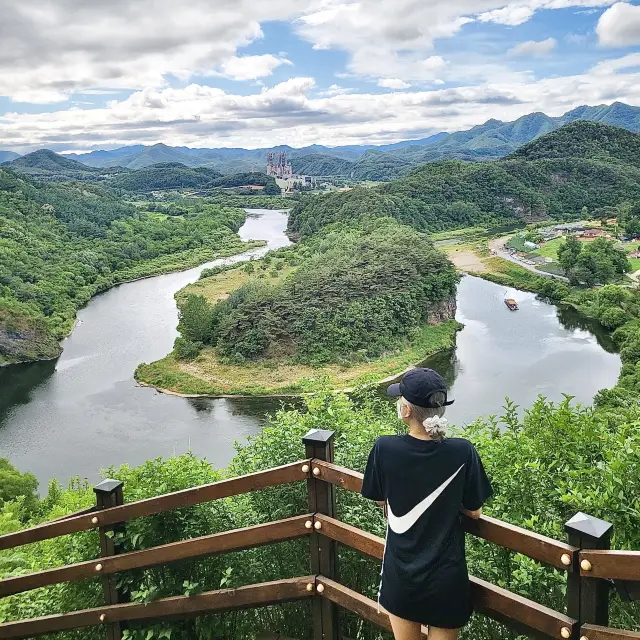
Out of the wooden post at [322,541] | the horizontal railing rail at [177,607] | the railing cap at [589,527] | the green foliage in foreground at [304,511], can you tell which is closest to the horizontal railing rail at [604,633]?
the railing cap at [589,527]

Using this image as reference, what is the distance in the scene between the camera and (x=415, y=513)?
2209 millimetres

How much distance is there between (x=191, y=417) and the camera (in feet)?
79.3

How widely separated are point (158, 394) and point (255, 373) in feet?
14.3

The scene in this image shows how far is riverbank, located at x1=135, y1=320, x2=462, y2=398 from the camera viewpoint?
2650 cm

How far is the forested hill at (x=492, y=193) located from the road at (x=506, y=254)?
8325 mm

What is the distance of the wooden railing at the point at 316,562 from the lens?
1924 mm

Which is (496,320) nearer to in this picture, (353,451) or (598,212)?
(353,451)

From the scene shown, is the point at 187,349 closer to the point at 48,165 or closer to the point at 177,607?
the point at 177,607

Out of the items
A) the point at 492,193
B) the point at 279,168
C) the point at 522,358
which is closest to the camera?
the point at 522,358

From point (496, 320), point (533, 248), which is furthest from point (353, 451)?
point (533, 248)

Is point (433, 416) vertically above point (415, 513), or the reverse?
point (433, 416)

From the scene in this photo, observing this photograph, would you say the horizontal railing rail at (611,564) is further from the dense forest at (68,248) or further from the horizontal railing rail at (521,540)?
the dense forest at (68,248)

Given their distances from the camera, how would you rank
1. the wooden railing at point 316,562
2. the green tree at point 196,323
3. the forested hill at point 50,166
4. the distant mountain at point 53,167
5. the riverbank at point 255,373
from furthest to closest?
the forested hill at point 50,166 < the distant mountain at point 53,167 < the green tree at point 196,323 < the riverbank at point 255,373 < the wooden railing at point 316,562

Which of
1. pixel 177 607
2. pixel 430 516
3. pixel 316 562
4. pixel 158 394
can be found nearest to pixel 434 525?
pixel 430 516
